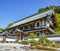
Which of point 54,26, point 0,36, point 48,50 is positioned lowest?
point 48,50

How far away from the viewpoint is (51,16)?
41812 mm

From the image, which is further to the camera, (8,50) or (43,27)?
(43,27)

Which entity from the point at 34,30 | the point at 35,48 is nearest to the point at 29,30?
the point at 34,30

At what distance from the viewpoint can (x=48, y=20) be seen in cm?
4031

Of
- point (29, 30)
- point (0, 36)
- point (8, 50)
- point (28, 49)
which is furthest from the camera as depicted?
point (29, 30)

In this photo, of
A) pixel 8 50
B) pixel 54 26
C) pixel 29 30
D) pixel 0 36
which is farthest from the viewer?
pixel 54 26

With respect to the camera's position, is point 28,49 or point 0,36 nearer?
point 28,49

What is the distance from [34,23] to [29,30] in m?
2.14

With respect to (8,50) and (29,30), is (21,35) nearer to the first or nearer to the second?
(29,30)

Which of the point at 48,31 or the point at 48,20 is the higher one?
the point at 48,20

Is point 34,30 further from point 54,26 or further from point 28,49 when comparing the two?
point 28,49

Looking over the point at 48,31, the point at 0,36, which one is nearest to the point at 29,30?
the point at 48,31

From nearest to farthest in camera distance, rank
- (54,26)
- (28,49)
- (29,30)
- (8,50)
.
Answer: (8,50), (28,49), (29,30), (54,26)

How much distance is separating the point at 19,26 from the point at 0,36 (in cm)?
1363
